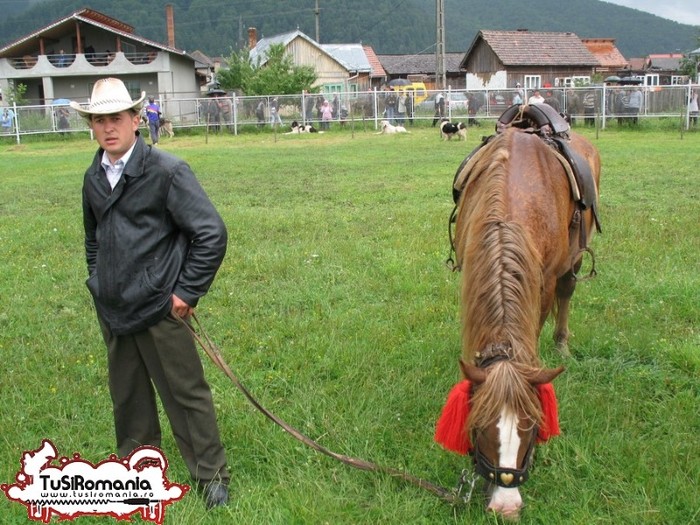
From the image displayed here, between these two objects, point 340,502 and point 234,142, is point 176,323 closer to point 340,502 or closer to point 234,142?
point 340,502

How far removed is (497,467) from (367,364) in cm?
208

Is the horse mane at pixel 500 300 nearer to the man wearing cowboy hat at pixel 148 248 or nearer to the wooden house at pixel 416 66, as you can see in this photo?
the man wearing cowboy hat at pixel 148 248

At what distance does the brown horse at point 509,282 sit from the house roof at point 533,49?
4358 cm

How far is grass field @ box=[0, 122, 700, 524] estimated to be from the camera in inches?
127

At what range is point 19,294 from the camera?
20.4ft

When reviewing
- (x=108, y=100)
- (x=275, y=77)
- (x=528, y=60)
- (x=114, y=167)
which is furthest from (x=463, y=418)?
(x=528, y=60)

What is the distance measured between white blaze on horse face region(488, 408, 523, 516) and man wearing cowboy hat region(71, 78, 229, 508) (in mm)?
1333

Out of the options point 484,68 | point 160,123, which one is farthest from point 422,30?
point 160,123

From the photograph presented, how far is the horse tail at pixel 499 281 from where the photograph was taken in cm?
286

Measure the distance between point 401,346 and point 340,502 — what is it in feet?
6.29

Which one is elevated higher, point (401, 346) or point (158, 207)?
point (158, 207)

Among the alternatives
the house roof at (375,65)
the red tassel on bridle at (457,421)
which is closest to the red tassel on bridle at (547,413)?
the red tassel on bridle at (457,421)

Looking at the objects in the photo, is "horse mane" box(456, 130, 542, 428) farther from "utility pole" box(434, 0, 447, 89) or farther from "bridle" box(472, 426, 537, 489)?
"utility pole" box(434, 0, 447, 89)

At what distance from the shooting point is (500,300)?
292cm
